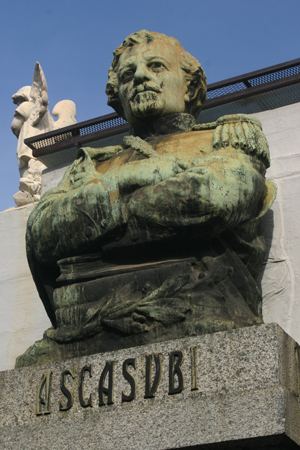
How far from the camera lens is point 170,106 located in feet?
23.9

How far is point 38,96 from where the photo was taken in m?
12.1

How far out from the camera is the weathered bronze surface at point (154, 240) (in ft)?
19.7

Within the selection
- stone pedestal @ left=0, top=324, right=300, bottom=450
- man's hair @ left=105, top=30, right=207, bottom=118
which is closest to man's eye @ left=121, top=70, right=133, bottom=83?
man's hair @ left=105, top=30, right=207, bottom=118

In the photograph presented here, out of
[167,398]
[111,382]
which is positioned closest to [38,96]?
[111,382]

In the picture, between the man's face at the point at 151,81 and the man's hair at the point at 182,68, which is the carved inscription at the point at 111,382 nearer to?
the man's face at the point at 151,81

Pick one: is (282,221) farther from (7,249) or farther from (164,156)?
(7,249)

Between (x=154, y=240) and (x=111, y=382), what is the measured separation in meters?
1.07

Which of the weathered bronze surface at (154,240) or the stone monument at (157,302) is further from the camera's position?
the weathered bronze surface at (154,240)

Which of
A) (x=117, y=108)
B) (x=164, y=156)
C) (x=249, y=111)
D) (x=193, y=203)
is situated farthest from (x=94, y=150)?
(x=249, y=111)

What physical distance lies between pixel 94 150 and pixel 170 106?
2.41 feet

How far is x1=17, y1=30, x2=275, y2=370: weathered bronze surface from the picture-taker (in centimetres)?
602

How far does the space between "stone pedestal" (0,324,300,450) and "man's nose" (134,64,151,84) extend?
Answer: 240 cm

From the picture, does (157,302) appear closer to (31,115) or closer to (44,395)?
(44,395)

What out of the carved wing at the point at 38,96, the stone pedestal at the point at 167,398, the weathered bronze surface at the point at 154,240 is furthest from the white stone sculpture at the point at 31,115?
the stone pedestal at the point at 167,398
